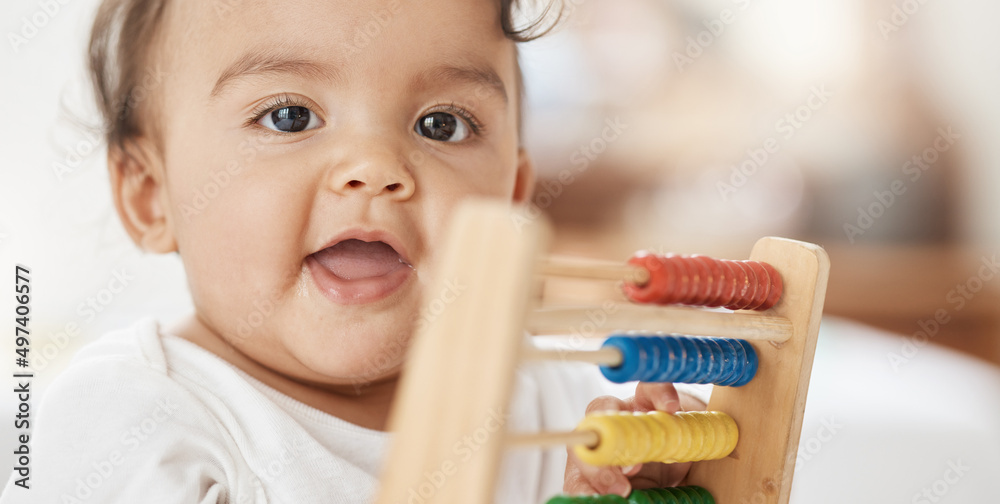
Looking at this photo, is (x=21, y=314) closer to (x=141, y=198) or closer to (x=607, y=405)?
(x=141, y=198)

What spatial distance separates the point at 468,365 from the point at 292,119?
0.44m

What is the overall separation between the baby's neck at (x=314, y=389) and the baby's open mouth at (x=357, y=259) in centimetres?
16

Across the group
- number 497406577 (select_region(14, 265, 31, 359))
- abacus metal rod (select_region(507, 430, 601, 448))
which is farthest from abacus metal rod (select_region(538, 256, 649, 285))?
number 497406577 (select_region(14, 265, 31, 359))

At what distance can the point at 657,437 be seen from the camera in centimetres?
66

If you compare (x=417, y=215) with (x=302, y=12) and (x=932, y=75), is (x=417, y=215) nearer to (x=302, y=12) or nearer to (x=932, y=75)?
(x=302, y=12)

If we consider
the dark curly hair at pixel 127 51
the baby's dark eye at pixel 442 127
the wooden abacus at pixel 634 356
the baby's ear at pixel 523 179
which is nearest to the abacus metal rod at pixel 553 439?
the wooden abacus at pixel 634 356

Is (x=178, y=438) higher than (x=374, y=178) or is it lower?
lower

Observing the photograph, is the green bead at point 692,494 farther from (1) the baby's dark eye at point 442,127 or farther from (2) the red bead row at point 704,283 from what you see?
(1) the baby's dark eye at point 442,127

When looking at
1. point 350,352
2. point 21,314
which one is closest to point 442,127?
point 350,352

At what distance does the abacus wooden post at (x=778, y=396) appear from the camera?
28.2 inches

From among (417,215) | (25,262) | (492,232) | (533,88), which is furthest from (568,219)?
(492,232)

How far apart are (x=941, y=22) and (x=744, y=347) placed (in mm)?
2571

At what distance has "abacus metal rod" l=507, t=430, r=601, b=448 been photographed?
1.74ft

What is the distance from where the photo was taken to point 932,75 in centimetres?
281
